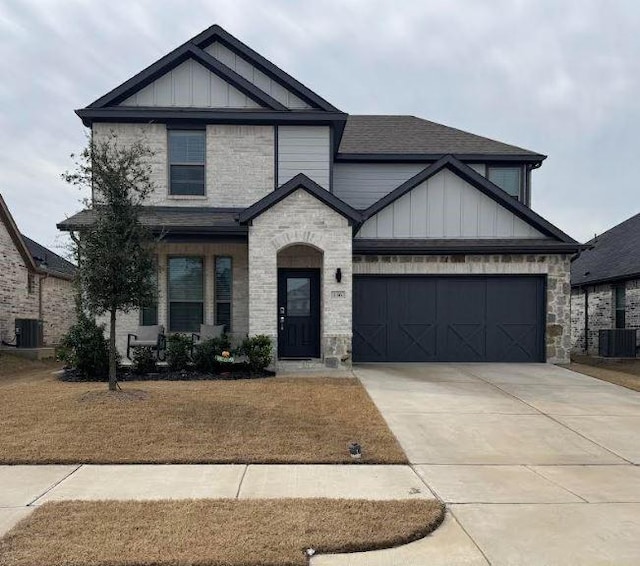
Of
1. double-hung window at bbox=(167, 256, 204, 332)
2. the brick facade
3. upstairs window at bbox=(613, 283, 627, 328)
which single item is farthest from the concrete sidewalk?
the brick facade

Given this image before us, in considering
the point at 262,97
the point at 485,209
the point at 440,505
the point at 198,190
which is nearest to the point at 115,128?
the point at 198,190

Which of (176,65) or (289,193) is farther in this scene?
(176,65)

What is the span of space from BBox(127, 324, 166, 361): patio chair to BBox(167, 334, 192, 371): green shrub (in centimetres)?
67

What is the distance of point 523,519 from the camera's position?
4328mm

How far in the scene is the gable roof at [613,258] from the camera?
56.7 feet

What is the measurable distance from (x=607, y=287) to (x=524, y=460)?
588 inches

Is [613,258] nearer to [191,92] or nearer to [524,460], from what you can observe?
[524,460]

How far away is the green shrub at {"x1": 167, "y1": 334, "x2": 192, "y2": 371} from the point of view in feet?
37.2

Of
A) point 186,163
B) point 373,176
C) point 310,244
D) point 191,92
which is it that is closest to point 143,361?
point 310,244

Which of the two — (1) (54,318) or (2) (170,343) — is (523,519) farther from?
(1) (54,318)

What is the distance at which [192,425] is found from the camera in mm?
6953

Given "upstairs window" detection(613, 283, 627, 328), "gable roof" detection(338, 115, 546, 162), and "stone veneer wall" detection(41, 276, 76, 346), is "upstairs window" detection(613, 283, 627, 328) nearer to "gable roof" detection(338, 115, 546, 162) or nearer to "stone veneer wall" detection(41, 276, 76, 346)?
"gable roof" detection(338, 115, 546, 162)

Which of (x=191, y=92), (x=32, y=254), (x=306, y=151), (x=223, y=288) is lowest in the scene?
(x=223, y=288)

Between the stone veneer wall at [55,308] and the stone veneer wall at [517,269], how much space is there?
13521 mm
